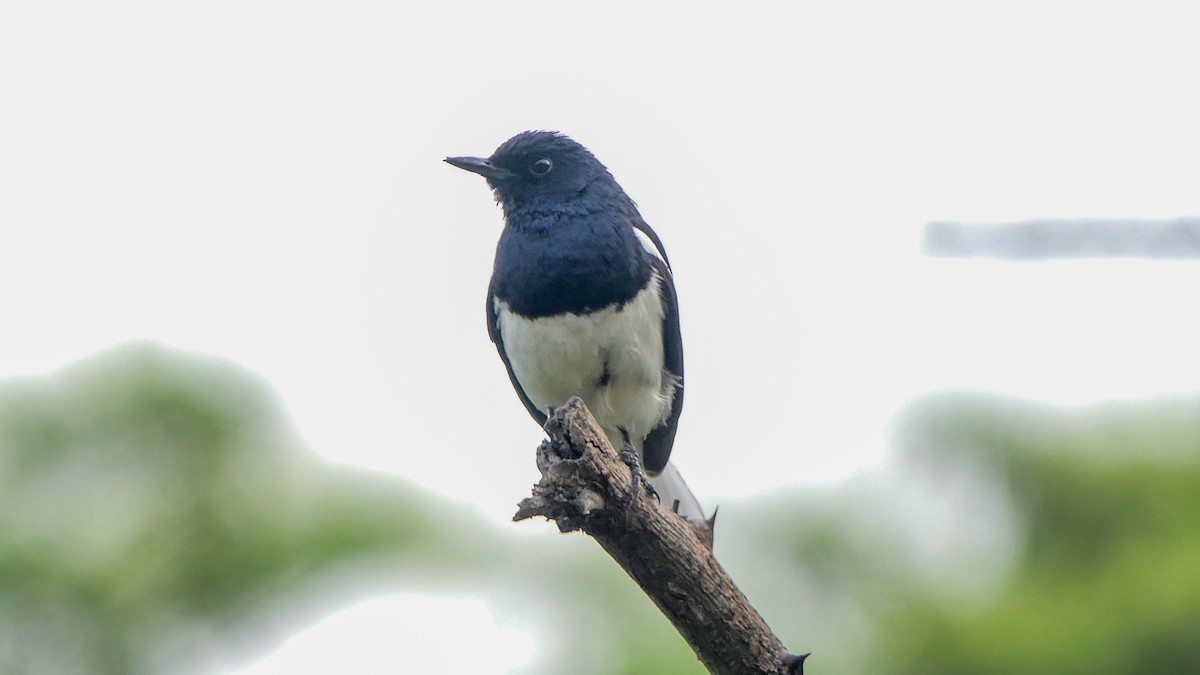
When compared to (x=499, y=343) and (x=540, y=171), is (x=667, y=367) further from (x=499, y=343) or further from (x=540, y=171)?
(x=540, y=171)

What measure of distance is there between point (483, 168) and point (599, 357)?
1.14 m

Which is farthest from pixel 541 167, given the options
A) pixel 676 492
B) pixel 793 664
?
pixel 793 664

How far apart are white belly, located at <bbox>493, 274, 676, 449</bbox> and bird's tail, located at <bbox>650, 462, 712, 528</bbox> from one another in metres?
0.58

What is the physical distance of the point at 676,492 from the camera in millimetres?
6289

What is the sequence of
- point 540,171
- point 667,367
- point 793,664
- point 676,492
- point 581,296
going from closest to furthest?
1. point 793,664
2. point 581,296
3. point 667,367
4. point 540,171
5. point 676,492

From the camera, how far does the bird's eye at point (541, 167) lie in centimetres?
591

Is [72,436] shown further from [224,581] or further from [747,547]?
[747,547]

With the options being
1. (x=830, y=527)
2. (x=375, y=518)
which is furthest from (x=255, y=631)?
(x=830, y=527)

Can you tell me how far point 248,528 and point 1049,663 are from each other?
419 cm

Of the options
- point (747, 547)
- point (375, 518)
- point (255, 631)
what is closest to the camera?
point (255, 631)

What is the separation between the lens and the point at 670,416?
19.6 ft

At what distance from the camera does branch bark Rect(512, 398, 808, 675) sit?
3.52m

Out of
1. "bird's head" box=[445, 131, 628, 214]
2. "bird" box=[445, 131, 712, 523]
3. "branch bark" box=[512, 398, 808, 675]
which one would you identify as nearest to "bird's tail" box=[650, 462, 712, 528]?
"bird" box=[445, 131, 712, 523]

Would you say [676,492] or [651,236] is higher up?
[651,236]
